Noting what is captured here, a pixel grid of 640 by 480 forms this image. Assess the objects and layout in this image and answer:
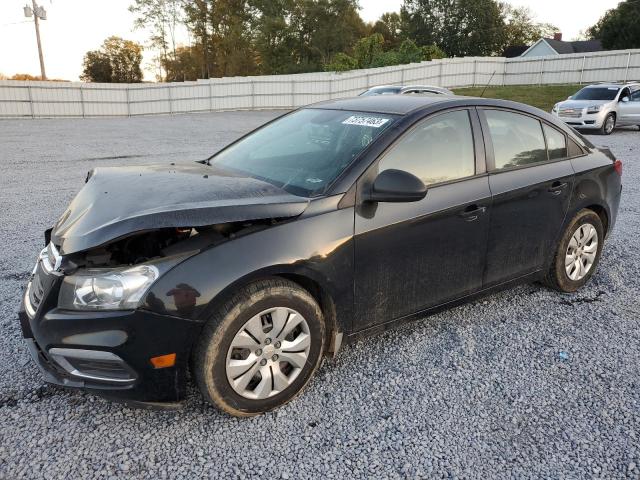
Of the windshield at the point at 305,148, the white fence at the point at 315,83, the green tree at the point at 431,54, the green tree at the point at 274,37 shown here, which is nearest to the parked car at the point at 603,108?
the white fence at the point at 315,83

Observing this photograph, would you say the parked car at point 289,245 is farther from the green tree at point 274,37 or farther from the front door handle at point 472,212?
the green tree at point 274,37

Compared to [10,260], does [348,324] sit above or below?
above

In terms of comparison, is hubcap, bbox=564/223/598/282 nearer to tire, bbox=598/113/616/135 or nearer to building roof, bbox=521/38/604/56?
tire, bbox=598/113/616/135

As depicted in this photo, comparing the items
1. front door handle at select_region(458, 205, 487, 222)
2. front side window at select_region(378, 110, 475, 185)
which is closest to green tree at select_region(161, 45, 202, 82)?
front side window at select_region(378, 110, 475, 185)

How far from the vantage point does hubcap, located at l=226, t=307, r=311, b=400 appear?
2.58 meters

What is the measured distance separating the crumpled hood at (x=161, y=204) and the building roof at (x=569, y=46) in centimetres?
5512

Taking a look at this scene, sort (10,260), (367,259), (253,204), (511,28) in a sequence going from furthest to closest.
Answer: (511,28) < (10,260) < (367,259) < (253,204)

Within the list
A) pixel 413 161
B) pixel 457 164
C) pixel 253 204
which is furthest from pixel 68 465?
pixel 457 164

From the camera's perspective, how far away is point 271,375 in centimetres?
268

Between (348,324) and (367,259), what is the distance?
15.3 inches

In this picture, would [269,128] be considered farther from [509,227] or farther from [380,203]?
[509,227]

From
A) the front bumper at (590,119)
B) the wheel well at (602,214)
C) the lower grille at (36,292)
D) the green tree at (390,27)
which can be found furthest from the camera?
the green tree at (390,27)

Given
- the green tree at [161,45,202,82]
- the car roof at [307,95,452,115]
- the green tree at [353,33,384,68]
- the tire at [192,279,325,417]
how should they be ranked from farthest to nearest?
the green tree at [161,45,202,82] < the green tree at [353,33,384,68] < the car roof at [307,95,452,115] < the tire at [192,279,325,417]

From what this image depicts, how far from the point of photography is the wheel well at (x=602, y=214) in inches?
169
